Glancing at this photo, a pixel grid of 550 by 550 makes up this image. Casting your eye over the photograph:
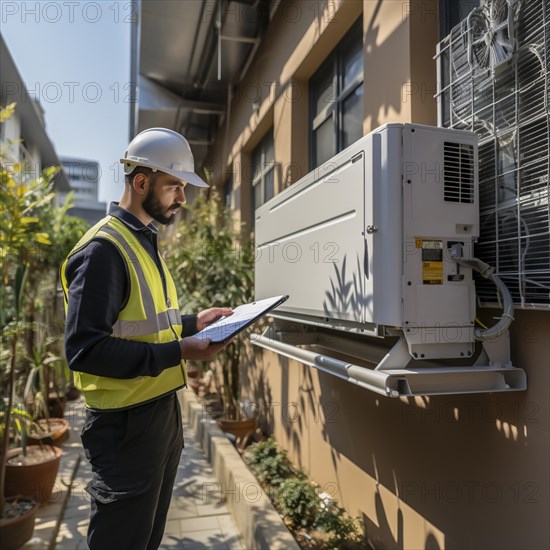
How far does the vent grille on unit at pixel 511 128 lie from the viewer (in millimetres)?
1610

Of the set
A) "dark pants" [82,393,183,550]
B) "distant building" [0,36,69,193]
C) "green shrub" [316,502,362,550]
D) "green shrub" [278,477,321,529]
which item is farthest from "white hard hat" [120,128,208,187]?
"distant building" [0,36,69,193]

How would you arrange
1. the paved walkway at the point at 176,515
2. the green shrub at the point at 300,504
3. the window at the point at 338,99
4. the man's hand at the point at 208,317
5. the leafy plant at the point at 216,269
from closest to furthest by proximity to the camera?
the man's hand at the point at 208,317
the paved walkway at the point at 176,515
the green shrub at the point at 300,504
the window at the point at 338,99
the leafy plant at the point at 216,269

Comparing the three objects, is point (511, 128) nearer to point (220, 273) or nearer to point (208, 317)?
point (208, 317)

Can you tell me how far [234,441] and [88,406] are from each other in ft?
11.4

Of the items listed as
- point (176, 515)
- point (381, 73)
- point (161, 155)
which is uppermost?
point (381, 73)

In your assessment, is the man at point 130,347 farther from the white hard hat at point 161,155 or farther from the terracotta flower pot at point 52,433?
the terracotta flower pot at point 52,433

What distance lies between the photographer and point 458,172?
179 centimetres

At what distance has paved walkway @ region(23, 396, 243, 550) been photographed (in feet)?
10.4

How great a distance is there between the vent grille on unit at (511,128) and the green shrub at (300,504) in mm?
2232

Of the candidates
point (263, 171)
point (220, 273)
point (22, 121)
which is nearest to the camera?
point (220, 273)

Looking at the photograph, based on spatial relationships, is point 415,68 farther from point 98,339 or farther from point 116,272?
point 98,339

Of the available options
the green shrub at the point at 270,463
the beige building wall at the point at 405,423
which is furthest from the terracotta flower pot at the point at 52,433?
the beige building wall at the point at 405,423

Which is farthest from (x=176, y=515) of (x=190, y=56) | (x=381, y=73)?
(x=190, y=56)

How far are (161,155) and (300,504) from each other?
2661 mm
